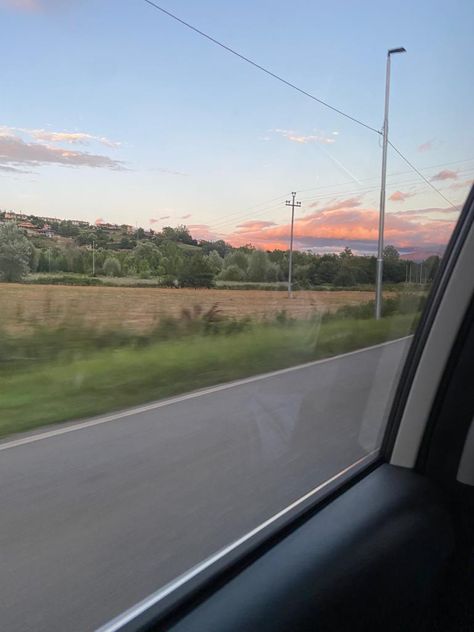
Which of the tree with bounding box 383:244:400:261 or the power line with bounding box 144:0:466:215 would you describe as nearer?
the power line with bounding box 144:0:466:215

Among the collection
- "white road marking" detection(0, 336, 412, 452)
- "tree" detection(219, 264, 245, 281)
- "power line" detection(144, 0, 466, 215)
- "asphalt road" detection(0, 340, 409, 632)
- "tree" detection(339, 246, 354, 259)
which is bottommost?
"asphalt road" detection(0, 340, 409, 632)

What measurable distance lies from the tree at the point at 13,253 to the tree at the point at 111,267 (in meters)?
0.37

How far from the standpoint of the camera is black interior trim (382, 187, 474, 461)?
9.30 feet

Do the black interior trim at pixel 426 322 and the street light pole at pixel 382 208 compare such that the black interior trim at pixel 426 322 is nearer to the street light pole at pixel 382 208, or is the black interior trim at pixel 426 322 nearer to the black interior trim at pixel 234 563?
the black interior trim at pixel 234 563

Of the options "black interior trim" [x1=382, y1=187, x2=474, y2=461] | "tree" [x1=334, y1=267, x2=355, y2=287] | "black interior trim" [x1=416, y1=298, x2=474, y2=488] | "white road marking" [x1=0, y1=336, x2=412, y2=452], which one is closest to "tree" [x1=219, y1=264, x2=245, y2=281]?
"white road marking" [x1=0, y1=336, x2=412, y2=452]

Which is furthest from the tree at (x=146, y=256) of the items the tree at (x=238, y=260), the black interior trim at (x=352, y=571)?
the black interior trim at (x=352, y=571)

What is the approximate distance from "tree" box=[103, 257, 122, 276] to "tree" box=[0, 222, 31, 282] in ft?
1.20

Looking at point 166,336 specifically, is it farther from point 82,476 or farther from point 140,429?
point 82,476

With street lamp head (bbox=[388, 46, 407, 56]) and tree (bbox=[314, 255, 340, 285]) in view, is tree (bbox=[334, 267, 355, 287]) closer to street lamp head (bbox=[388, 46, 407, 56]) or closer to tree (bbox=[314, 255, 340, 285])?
tree (bbox=[314, 255, 340, 285])

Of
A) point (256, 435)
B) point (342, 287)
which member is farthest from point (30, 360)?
point (342, 287)

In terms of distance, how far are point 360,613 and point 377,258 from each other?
71.8 inches

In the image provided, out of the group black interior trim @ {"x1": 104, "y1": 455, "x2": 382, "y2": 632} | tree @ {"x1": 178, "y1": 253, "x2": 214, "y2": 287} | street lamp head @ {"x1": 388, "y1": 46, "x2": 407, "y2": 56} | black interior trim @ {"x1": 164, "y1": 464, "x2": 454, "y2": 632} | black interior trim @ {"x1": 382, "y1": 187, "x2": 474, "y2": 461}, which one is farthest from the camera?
street lamp head @ {"x1": 388, "y1": 46, "x2": 407, "y2": 56}

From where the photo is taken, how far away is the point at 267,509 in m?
2.45

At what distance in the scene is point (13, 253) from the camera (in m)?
1.90
